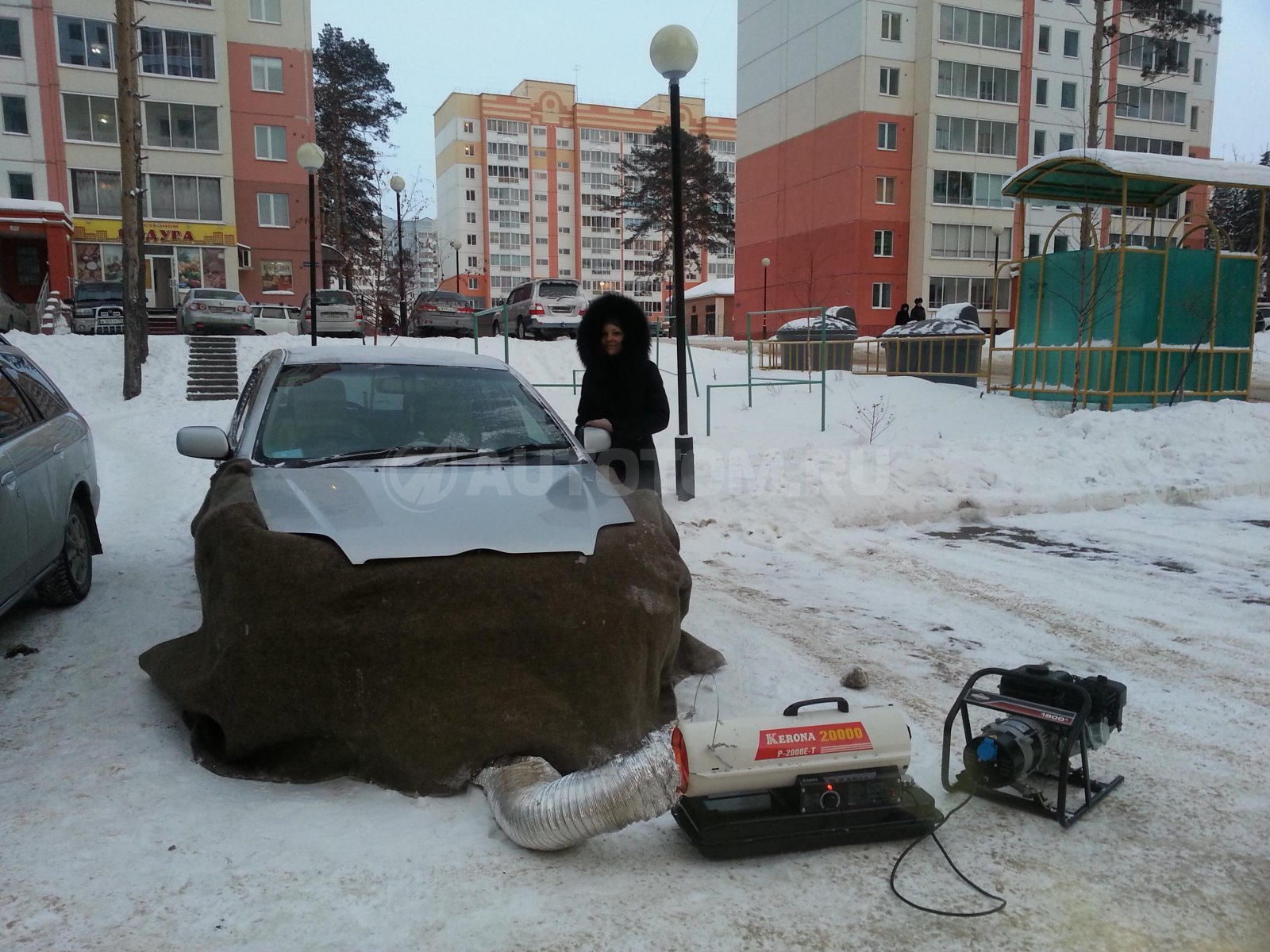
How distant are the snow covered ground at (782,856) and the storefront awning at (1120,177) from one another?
19.1 ft

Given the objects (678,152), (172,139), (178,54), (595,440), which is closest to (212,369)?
(678,152)

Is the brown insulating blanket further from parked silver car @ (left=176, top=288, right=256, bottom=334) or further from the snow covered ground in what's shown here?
parked silver car @ (left=176, top=288, right=256, bottom=334)

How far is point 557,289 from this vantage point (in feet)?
75.9

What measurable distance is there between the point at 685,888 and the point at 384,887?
866mm

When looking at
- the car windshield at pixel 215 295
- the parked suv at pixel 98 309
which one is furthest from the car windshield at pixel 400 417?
the parked suv at pixel 98 309

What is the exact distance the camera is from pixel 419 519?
3.28 meters

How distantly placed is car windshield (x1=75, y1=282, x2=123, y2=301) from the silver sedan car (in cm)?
2644

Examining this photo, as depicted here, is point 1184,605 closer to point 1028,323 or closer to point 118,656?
point 118,656

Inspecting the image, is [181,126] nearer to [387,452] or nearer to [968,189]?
[968,189]

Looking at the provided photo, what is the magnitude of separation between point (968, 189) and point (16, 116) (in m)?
43.5

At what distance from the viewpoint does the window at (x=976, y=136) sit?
4447cm

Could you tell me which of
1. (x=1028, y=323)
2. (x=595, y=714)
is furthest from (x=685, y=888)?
(x=1028, y=323)

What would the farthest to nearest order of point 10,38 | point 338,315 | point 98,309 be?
Result: 1. point 10,38
2. point 98,309
3. point 338,315

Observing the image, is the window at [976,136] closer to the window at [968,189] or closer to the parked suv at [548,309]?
the window at [968,189]
